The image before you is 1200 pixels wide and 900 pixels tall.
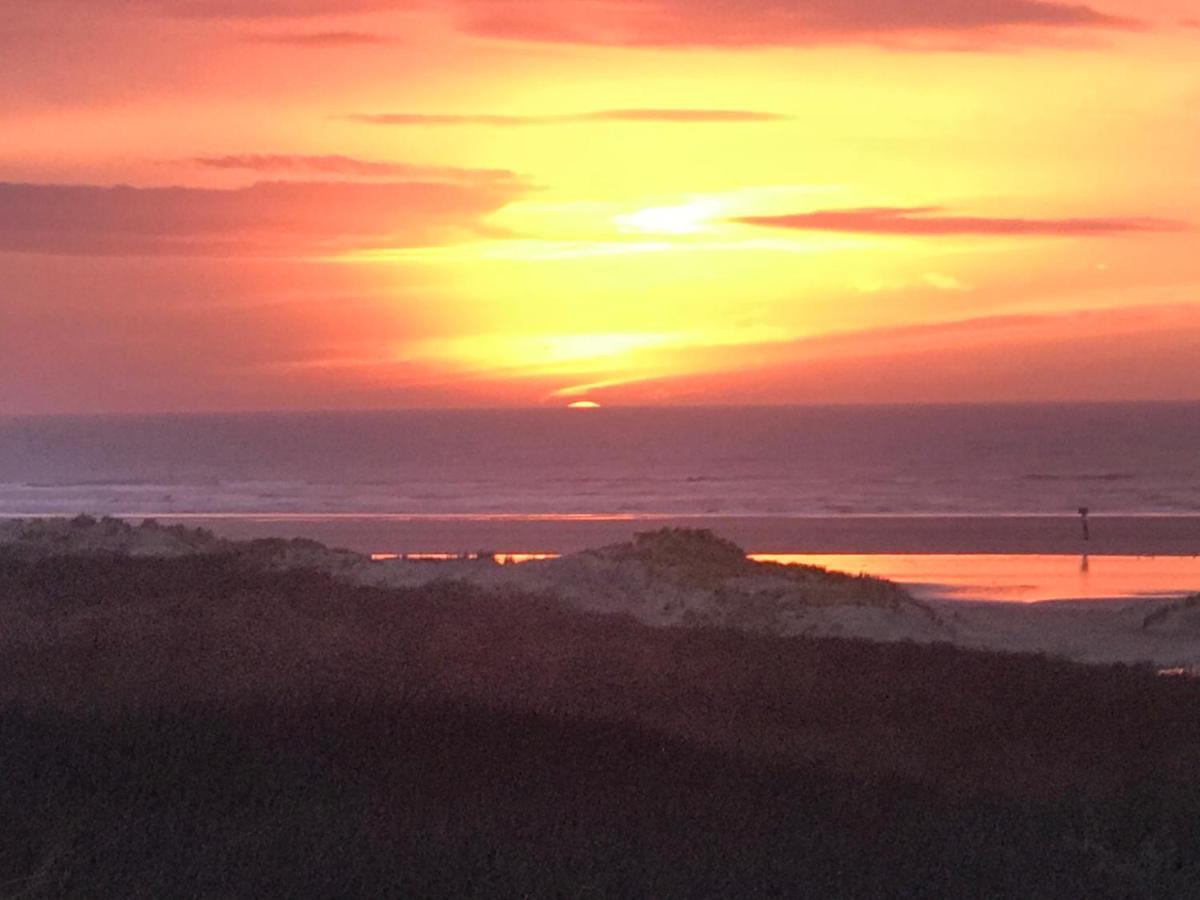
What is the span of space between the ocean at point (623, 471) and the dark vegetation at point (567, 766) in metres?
41.4

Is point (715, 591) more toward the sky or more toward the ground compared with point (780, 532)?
more toward the ground

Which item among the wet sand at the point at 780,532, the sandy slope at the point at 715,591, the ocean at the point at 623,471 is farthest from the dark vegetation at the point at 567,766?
the ocean at the point at 623,471

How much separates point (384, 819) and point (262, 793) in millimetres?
871

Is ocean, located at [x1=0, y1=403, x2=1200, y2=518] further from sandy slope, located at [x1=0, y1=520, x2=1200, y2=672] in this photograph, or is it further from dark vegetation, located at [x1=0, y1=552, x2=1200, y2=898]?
dark vegetation, located at [x1=0, y1=552, x2=1200, y2=898]

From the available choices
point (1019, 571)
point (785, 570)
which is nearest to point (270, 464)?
point (1019, 571)

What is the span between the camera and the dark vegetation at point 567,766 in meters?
6.93

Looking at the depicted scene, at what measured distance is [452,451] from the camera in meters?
117

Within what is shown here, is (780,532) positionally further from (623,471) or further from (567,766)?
(623,471)

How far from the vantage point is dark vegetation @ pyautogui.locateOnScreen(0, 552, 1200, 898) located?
693cm

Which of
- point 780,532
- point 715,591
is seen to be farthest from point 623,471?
point 715,591

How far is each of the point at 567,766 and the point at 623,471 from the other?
8003cm

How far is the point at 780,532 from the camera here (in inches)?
1705

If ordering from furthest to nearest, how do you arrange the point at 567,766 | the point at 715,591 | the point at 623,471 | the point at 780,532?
the point at 623,471
the point at 780,532
the point at 715,591
the point at 567,766

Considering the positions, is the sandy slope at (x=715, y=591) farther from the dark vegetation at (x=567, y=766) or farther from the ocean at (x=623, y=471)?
the ocean at (x=623, y=471)
